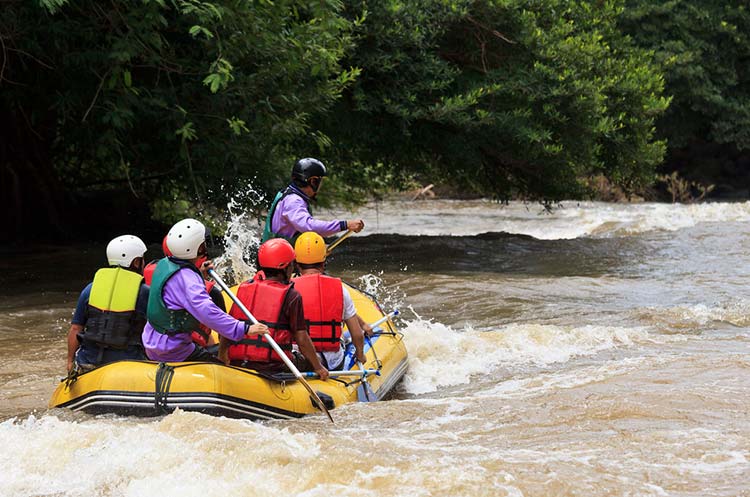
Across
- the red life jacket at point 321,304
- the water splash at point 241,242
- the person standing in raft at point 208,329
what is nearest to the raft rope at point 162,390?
the person standing in raft at point 208,329

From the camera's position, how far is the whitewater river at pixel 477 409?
16.4ft

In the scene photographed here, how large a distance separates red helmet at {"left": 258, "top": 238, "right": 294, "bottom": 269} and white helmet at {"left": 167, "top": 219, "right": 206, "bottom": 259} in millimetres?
366

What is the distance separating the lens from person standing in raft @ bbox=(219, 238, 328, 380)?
5.98 meters

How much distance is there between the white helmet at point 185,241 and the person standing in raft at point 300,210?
5.14 feet

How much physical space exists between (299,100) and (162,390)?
269 inches

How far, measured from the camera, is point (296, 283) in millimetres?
6438

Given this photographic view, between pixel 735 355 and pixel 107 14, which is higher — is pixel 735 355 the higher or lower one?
the lower one

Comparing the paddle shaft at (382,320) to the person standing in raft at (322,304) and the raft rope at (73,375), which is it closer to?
the person standing in raft at (322,304)

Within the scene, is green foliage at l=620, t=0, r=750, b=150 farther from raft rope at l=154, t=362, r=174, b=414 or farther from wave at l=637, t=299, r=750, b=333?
raft rope at l=154, t=362, r=174, b=414

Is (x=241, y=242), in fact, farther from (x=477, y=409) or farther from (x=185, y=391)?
(x=185, y=391)

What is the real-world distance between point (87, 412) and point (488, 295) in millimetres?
6556

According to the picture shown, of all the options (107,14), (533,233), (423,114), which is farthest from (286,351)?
(533,233)

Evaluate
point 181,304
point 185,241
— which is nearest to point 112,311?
point 181,304

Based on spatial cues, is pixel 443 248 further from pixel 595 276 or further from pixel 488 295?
pixel 488 295
